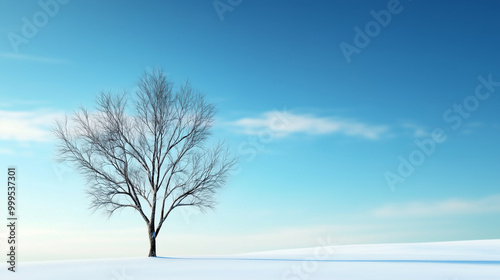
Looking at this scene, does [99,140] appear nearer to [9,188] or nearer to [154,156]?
[154,156]

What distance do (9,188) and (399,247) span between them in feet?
56.9

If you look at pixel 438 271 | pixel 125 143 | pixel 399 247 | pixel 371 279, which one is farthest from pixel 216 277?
pixel 399 247

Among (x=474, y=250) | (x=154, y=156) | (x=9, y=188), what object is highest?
(x=154, y=156)

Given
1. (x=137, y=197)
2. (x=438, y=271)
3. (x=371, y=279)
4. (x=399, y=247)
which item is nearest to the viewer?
(x=371, y=279)

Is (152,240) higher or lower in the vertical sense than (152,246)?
higher

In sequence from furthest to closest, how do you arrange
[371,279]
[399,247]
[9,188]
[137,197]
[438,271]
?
[399,247]
[137,197]
[9,188]
[438,271]
[371,279]

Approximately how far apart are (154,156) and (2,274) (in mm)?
8052

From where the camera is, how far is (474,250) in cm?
1858

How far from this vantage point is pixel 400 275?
1009cm

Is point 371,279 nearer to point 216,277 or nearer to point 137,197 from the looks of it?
point 216,277

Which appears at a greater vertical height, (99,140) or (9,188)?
(99,140)

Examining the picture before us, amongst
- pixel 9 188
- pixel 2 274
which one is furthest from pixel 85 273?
pixel 9 188

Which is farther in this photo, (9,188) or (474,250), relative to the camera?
(474,250)

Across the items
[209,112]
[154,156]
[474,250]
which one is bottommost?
[474,250]
